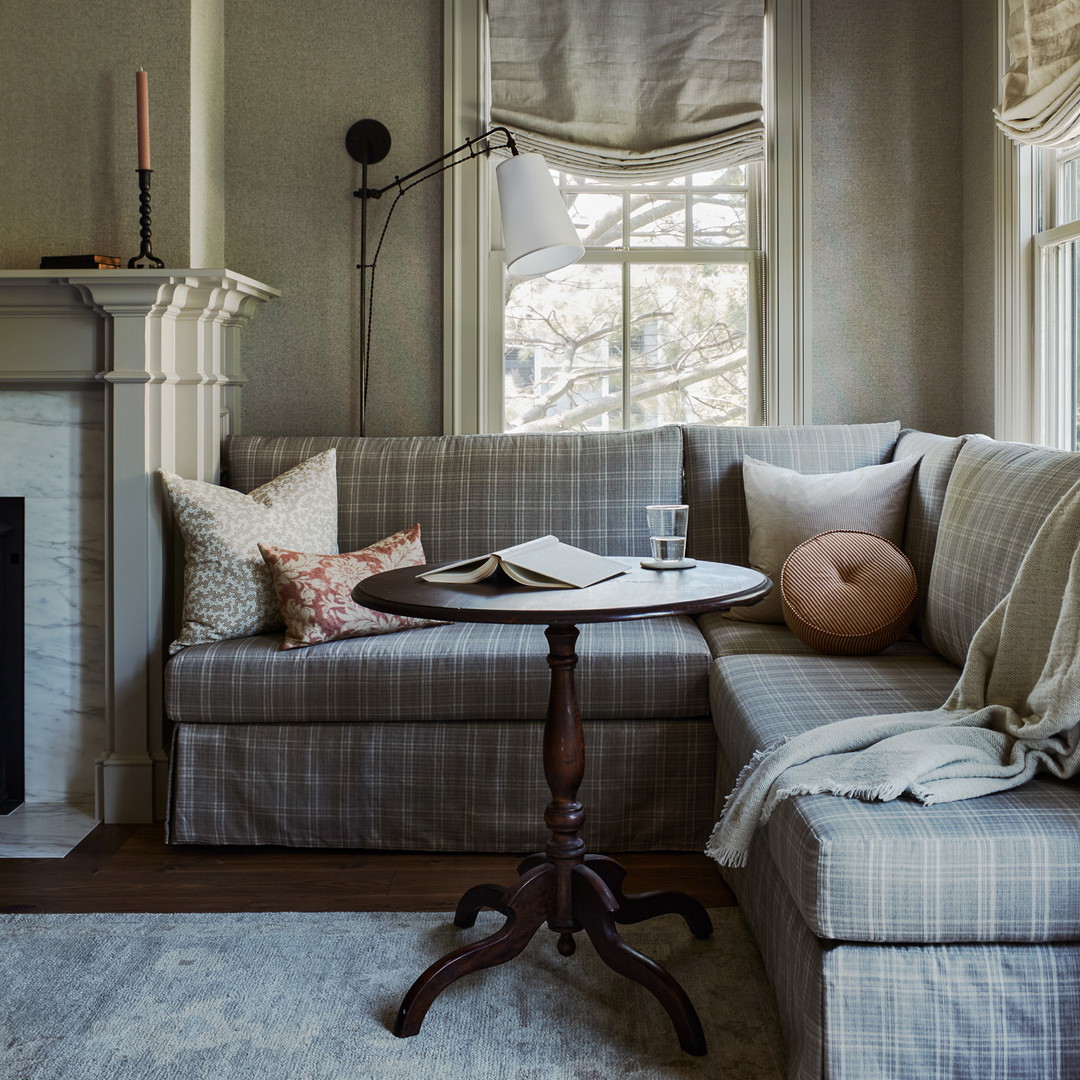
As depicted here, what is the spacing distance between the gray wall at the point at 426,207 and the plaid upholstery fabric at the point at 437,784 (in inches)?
50.7

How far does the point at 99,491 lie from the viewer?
2.87 metres

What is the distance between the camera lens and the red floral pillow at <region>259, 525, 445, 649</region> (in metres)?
2.55

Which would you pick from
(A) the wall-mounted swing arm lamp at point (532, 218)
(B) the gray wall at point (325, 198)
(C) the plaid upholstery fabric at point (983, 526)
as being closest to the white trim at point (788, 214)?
(A) the wall-mounted swing arm lamp at point (532, 218)

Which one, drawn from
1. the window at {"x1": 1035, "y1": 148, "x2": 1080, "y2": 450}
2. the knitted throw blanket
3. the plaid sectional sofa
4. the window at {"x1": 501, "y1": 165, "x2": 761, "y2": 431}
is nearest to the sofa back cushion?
the plaid sectional sofa

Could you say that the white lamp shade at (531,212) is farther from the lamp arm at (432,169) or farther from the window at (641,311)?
the window at (641,311)

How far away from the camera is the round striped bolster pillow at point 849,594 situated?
2.45 m

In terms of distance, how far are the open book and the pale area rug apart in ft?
2.39

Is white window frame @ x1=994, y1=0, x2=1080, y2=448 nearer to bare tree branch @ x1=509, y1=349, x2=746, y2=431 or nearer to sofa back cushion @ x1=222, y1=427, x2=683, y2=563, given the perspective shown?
bare tree branch @ x1=509, y1=349, x2=746, y2=431

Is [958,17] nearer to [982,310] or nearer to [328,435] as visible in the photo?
[982,310]

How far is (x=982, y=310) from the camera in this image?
328cm

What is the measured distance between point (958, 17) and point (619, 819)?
8.99 feet

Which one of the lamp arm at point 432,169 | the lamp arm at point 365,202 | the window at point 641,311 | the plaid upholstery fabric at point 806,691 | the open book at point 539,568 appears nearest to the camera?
the open book at point 539,568

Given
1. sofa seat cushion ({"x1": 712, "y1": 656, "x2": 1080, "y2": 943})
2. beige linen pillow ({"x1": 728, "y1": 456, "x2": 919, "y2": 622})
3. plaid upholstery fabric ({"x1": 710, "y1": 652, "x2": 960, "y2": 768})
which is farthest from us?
beige linen pillow ({"x1": 728, "y1": 456, "x2": 919, "y2": 622})

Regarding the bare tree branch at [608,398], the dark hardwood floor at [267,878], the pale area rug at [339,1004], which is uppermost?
the bare tree branch at [608,398]
